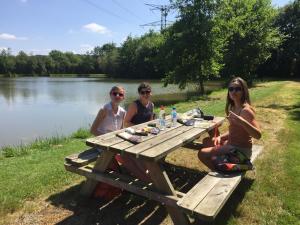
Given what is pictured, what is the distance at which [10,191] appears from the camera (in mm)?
4629

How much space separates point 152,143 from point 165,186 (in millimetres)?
575

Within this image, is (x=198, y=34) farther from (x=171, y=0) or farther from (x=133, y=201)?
(x=133, y=201)

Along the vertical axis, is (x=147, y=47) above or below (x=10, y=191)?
above

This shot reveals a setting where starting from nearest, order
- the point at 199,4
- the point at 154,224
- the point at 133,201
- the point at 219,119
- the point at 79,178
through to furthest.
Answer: the point at 154,224
the point at 133,201
the point at 79,178
the point at 219,119
the point at 199,4

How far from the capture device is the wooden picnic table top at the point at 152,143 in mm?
3510

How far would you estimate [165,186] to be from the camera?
11.7 ft

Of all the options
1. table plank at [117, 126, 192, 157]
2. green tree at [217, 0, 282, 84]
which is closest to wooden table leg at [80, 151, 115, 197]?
table plank at [117, 126, 192, 157]

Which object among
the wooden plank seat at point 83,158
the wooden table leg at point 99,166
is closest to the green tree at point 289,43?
the wooden plank seat at point 83,158

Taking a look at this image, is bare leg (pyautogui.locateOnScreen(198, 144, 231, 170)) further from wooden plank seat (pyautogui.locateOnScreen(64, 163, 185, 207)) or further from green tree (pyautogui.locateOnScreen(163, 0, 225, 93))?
green tree (pyautogui.locateOnScreen(163, 0, 225, 93))

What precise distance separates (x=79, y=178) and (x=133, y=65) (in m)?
59.0

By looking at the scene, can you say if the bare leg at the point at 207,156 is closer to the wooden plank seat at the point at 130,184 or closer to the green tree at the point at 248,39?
the wooden plank seat at the point at 130,184

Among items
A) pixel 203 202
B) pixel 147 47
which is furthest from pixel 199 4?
pixel 147 47

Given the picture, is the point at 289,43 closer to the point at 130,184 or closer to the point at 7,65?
the point at 130,184

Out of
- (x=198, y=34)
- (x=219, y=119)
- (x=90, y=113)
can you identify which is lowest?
(x=90, y=113)
